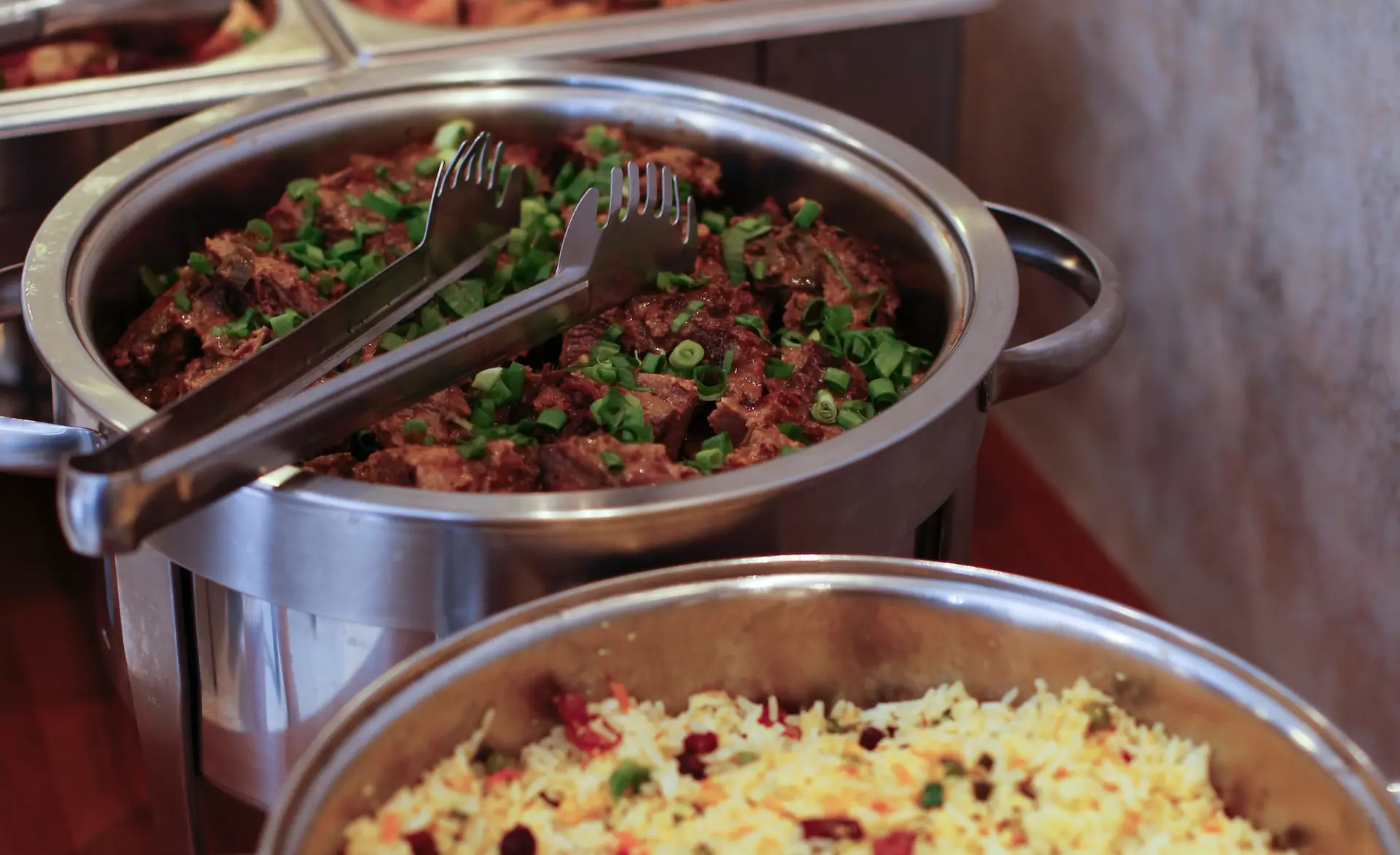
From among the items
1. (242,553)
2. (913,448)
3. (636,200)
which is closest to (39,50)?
(636,200)

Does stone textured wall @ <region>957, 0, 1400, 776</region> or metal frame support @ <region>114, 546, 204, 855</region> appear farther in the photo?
stone textured wall @ <region>957, 0, 1400, 776</region>

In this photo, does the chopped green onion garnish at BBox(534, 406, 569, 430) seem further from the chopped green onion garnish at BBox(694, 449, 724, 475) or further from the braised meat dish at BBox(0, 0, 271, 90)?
the braised meat dish at BBox(0, 0, 271, 90)

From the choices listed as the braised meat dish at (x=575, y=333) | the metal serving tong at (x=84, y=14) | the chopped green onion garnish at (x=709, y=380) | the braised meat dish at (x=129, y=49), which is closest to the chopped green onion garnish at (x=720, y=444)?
the braised meat dish at (x=575, y=333)

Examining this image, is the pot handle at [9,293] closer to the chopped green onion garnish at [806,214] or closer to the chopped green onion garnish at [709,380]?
the chopped green onion garnish at [709,380]

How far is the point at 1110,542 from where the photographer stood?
10.00ft

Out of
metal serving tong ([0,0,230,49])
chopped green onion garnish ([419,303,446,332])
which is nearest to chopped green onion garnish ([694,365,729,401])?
chopped green onion garnish ([419,303,446,332])

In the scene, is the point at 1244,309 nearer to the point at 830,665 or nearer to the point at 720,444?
the point at 720,444

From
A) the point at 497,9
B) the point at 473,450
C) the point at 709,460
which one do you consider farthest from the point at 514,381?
the point at 497,9

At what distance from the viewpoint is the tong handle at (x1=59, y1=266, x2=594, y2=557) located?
1.05m

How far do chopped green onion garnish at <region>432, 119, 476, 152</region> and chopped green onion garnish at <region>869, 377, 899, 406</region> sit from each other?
0.76 m

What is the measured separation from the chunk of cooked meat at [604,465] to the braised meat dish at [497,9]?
151cm

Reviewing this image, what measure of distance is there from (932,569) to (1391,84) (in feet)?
4.43

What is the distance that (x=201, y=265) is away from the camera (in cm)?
171

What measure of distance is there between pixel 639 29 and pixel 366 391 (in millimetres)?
1335
